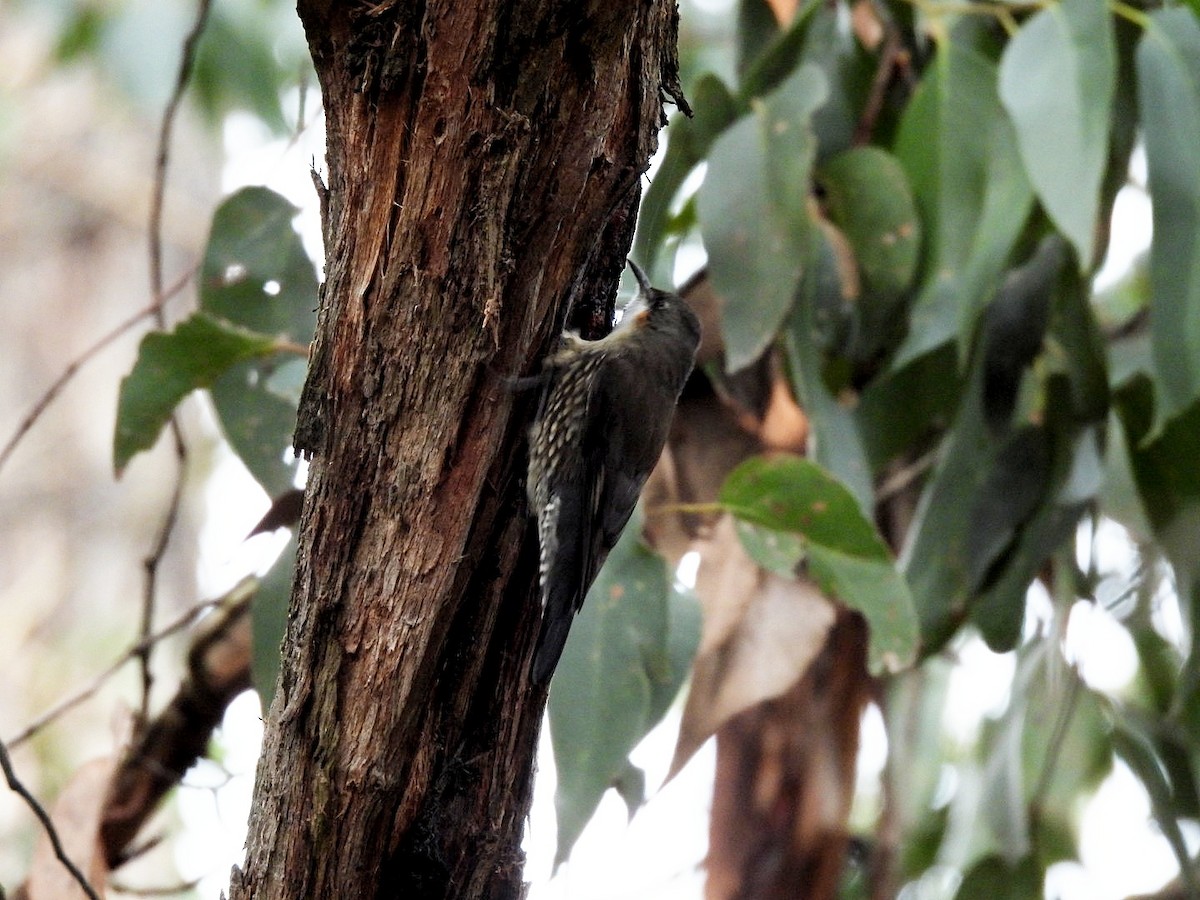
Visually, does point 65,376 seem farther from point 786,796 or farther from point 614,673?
point 786,796

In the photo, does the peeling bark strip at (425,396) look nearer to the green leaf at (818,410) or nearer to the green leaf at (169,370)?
the green leaf at (169,370)

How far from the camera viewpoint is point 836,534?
1990 mm

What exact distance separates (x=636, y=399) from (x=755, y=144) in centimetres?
49

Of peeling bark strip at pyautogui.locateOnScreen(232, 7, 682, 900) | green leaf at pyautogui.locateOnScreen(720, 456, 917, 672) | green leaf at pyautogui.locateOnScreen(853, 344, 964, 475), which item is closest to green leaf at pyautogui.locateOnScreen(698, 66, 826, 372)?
green leaf at pyautogui.locateOnScreen(720, 456, 917, 672)

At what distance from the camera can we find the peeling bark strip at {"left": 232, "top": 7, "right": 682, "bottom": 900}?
3.82 feet

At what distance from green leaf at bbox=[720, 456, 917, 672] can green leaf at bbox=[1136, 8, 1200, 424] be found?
1.80ft

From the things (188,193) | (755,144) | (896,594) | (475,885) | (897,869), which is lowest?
(897,869)

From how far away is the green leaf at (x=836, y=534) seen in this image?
6.45 ft

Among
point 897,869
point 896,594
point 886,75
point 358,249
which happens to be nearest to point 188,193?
point 886,75

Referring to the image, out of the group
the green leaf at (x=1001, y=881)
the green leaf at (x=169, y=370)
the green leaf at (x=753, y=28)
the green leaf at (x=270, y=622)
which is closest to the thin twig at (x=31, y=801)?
the green leaf at (x=270, y=622)

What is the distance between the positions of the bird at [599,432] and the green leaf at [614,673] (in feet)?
0.37

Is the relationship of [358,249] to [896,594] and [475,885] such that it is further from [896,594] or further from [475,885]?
[896,594]

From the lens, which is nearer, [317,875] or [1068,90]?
[317,875]

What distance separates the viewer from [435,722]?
1.30 metres
